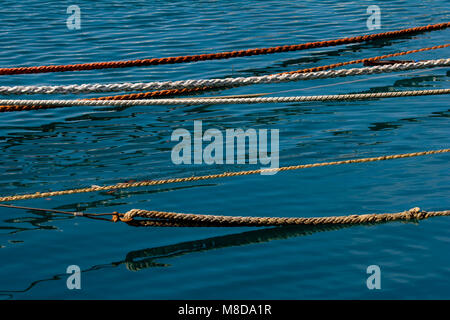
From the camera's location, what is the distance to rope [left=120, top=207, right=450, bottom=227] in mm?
4594

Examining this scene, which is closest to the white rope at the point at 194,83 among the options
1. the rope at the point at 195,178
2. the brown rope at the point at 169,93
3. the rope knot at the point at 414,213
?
the brown rope at the point at 169,93

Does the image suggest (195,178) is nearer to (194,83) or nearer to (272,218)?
(272,218)

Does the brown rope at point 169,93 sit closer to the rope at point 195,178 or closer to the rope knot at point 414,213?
the rope at point 195,178

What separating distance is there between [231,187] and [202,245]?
0.97m

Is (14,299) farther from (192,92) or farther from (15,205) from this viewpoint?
(192,92)

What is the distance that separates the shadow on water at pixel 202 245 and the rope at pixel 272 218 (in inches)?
4.4

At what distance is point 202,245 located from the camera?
15.2ft

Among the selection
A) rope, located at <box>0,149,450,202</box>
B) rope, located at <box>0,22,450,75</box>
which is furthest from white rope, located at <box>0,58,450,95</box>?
rope, located at <box>0,149,450,202</box>

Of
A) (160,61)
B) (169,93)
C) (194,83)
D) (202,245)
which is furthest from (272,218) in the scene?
(160,61)

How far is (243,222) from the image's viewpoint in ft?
15.2

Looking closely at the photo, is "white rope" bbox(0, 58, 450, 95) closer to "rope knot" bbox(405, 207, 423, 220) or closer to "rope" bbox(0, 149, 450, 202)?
"rope" bbox(0, 149, 450, 202)

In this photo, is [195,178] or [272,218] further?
[195,178]
